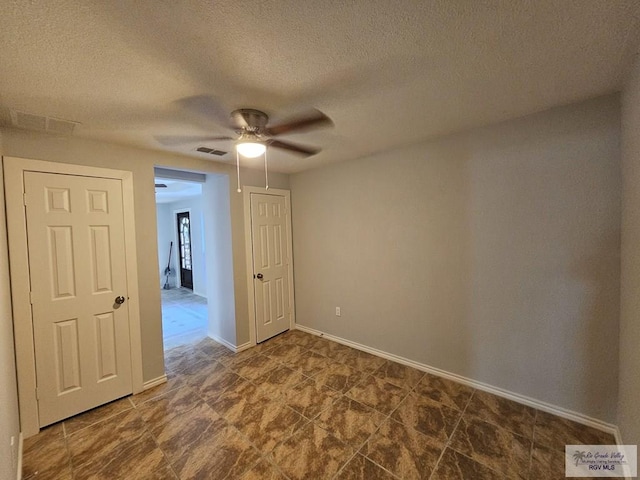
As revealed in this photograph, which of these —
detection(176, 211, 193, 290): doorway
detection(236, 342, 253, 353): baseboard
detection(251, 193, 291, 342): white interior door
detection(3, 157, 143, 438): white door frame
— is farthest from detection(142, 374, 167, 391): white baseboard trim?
detection(176, 211, 193, 290): doorway

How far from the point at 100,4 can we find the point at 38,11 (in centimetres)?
25

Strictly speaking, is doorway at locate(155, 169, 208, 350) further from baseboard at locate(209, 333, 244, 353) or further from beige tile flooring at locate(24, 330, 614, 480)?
beige tile flooring at locate(24, 330, 614, 480)

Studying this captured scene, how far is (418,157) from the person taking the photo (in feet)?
8.50

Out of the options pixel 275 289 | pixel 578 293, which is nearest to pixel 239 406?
pixel 275 289

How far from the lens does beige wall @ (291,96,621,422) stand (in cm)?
180

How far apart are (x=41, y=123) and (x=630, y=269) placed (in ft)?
12.9

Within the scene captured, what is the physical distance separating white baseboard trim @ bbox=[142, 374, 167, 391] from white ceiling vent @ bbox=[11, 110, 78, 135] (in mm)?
2320

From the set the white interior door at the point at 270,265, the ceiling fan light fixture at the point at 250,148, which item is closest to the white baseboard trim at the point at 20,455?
the white interior door at the point at 270,265

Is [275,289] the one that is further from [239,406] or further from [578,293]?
[578,293]

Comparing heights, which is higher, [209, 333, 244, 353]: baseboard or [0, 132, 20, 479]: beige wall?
[0, 132, 20, 479]: beige wall

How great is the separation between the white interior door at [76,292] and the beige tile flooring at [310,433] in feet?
0.79

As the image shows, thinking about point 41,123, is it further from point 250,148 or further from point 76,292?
point 250,148

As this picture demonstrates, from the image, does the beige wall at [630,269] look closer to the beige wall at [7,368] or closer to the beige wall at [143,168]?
the beige wall at [7,368]

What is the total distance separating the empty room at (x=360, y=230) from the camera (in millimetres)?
1172
